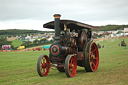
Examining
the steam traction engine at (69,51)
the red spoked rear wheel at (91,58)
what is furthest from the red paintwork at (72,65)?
the red spoked rear wheel at (91,58)

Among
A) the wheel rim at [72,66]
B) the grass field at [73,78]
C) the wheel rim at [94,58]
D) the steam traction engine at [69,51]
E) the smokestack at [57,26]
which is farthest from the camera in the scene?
the wheel rim at [94,58]

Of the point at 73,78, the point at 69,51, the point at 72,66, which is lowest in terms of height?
the point at 73,78

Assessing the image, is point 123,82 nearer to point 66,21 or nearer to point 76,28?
point 66,21

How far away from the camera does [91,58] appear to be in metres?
10.9

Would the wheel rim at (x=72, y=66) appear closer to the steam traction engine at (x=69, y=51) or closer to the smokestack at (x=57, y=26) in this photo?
the steam traction engine at (x=69, y=51)

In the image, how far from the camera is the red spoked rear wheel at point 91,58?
10219 millimetres

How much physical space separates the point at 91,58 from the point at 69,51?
5.66 ft

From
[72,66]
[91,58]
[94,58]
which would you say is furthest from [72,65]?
[94,58]

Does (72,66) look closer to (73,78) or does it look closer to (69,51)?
(73,78)

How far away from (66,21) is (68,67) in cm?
227

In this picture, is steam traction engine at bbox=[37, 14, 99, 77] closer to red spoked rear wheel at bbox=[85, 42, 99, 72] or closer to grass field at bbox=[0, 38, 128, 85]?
red spoked rear wheel at bbox=[85, 42, 99, 72]

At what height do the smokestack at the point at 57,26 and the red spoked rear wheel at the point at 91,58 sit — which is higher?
the smokestack at the point at 57,26

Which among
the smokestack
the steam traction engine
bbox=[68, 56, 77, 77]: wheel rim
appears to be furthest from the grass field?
the smokestack

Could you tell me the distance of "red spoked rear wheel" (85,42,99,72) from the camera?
10.2 metres
